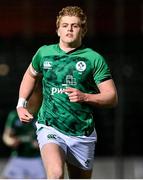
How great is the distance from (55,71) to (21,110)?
0.42 m

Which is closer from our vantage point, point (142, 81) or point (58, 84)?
point (58, 84)

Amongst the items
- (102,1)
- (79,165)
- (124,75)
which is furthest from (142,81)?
(79,165)

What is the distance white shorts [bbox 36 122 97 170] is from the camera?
639 cm

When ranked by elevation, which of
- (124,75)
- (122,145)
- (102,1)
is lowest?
(122,145)

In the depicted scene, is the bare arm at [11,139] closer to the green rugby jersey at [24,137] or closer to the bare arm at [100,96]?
the green rugby jersey at [24,137]

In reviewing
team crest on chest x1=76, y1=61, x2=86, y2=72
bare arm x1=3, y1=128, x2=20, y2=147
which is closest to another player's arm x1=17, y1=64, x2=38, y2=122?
team crest on chest x1=76, y1=61, x2=86, y2=72

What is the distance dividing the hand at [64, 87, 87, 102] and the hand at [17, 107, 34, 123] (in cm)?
37

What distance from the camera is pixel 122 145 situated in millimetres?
13195

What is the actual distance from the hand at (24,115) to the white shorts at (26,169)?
14.1 ft

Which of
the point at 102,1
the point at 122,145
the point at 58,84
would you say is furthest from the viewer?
the point at 102,1

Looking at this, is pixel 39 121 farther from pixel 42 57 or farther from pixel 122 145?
pixel 122 145

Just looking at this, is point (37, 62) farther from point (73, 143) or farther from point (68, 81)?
point (73, 143)

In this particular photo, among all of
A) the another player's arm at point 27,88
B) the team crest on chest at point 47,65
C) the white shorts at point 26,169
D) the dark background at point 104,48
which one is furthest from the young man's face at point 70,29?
the dark background at point 104,48

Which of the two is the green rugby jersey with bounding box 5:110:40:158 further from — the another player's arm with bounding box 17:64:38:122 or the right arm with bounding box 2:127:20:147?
the another player's arm with bounding box 17:64:38:122
